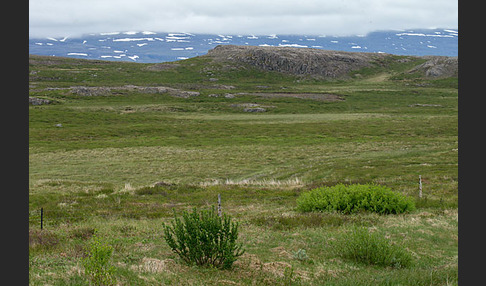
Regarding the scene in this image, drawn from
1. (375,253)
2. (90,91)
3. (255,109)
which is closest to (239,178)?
(375,253)

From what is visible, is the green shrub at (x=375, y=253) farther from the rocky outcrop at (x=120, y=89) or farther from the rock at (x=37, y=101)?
the rocky outcrop at (x=120, y=89)

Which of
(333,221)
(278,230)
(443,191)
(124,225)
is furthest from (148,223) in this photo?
(443,191)

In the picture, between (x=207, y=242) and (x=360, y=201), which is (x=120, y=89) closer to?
(x=360, y=201)

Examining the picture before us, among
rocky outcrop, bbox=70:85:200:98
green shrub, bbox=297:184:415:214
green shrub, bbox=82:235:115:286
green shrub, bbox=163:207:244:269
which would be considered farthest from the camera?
rocky outcrop, bbox=70:85:200:98

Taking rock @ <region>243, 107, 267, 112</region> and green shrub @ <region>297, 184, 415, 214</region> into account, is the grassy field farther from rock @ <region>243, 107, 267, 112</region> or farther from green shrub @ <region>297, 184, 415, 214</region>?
rock @ <region>243, 107, 267, 112</region>

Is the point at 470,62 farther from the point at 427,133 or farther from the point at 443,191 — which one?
the point at 427,133

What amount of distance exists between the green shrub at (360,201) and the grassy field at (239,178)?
0.79 metres

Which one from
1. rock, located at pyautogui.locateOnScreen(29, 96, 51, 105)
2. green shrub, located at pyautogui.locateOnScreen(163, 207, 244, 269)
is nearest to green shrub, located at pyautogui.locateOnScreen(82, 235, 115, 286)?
green shrub, located at pyautogui.locateOnScreen(163, 207, 244, 269)

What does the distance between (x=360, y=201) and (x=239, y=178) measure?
21.4m

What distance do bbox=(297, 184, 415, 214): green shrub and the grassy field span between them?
79 centimetres

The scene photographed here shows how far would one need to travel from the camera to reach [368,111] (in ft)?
393

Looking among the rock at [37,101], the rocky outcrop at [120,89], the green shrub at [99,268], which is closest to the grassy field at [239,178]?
the green shrub at [99,268]

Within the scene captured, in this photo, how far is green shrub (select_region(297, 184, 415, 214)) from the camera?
19094 millimetres

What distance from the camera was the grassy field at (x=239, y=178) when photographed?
1041 cm
